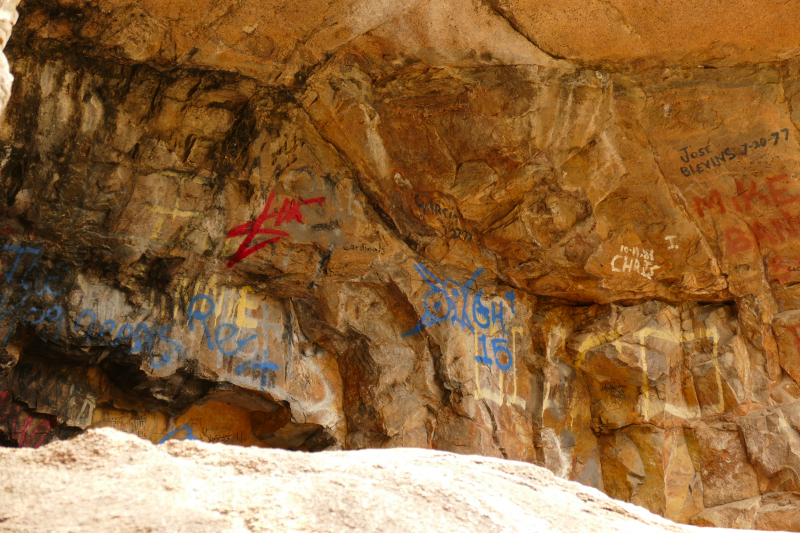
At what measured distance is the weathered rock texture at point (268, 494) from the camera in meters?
1.54

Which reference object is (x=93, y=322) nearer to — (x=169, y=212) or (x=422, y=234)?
(x=169, y=212)

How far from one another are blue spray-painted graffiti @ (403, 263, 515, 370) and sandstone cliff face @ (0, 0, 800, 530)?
2 cm

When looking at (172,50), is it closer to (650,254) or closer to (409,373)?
(409,373)

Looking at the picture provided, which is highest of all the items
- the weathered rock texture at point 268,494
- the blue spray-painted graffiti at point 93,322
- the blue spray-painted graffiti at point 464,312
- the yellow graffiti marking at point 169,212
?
the yellow graffiti marking at point 169,212

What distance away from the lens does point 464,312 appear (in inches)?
205

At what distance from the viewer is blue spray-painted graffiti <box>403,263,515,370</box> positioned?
5.08m

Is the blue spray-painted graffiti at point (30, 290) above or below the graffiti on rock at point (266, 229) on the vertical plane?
below

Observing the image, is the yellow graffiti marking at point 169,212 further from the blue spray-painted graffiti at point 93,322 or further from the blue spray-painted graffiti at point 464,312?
the blue spray-painted graffiti at point 464,312

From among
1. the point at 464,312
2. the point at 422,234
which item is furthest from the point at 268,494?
the point at 464,312

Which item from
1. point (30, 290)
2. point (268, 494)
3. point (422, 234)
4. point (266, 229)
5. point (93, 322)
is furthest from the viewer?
point (422, 234)

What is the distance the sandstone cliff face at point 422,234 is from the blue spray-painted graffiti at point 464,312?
20mm

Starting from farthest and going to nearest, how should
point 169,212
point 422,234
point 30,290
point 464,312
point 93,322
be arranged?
point 464,312, point 422,234, point 169,212, point 93,322, point 30,290

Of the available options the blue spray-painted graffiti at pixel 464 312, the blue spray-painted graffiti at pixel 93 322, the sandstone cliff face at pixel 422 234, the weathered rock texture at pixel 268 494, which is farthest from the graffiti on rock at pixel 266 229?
the weathered rock texture at pixel 268 494

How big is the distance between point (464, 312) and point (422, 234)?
73cm
